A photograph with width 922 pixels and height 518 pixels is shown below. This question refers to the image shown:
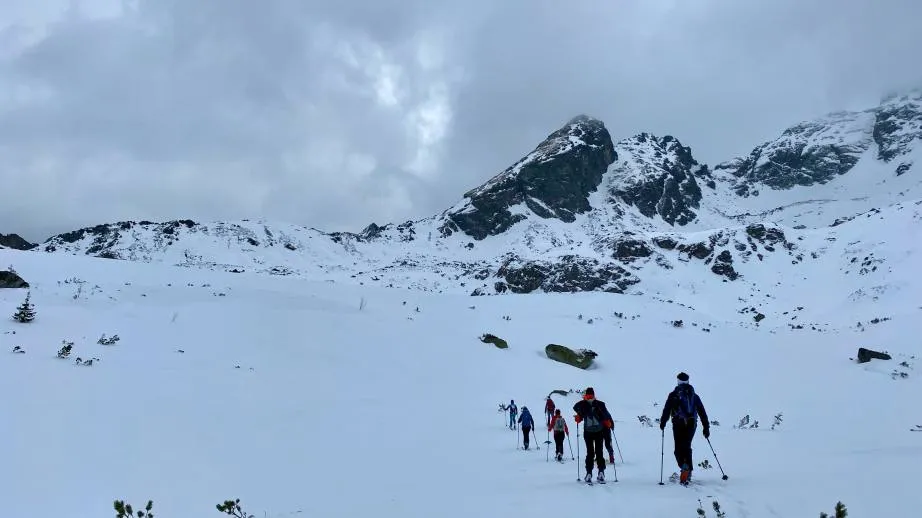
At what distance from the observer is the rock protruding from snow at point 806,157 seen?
14638cm

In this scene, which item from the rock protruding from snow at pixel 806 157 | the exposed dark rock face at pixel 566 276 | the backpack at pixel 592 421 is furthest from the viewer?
the rock protruding from snow at pixel 806 157

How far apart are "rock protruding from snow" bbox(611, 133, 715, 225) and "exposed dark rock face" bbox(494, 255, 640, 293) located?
64.1m

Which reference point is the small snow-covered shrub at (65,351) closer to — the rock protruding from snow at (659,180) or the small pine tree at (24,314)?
the small pine tree at (24,314)

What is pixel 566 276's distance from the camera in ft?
207

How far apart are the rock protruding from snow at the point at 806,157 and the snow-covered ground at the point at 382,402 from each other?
447ft

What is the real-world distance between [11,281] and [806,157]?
17936 centimetres

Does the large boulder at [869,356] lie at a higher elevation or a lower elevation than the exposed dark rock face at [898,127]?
lower

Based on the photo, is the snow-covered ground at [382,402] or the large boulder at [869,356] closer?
the snow-covered ground at [382,402]

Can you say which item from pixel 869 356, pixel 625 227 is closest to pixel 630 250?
pixel 869 356

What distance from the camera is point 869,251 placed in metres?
54.0

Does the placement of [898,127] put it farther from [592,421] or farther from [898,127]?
[592,421]

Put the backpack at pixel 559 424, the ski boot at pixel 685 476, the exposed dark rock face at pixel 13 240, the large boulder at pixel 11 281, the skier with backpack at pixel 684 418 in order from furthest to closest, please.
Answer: the exposed dark rock face at pixel 13 240 < the large boulder at pixel 11 281 < the backpack at pixel 559 424 < the skier with backpack at pixel 684 418 < the ski boot at pixel 685 476

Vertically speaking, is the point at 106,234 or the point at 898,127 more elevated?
the point at 898,127

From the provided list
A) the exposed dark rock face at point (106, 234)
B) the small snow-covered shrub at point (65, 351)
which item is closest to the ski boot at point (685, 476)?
the small snow-covered shrub at point (65, 351)
